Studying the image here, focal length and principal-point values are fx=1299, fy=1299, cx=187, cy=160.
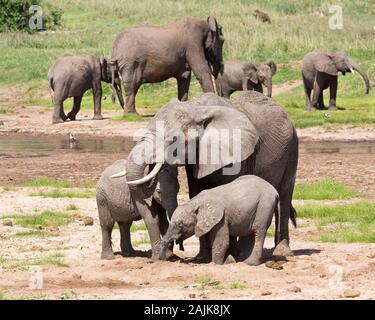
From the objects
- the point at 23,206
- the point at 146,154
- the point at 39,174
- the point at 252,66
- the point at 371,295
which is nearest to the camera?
the point at 371,295

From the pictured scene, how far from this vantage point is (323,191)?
57.3 feet

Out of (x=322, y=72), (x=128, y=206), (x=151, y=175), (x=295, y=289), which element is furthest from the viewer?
(x=322, y=72)

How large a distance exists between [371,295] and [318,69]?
20933mm

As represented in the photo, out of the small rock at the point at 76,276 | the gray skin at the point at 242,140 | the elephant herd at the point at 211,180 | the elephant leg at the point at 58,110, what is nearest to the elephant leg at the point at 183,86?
the elephant leg at the point at 58,110

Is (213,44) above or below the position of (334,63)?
above

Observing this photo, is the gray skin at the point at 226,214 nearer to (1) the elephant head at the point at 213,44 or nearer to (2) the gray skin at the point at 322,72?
(1) the elephant head at the point at 213,44

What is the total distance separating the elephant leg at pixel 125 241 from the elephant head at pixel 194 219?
105cm

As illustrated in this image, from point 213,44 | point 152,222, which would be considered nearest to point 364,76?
point 213,44

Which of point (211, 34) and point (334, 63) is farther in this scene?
point (334, 63)

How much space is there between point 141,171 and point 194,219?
2.14ft

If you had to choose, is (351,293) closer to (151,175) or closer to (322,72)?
(151,175)
